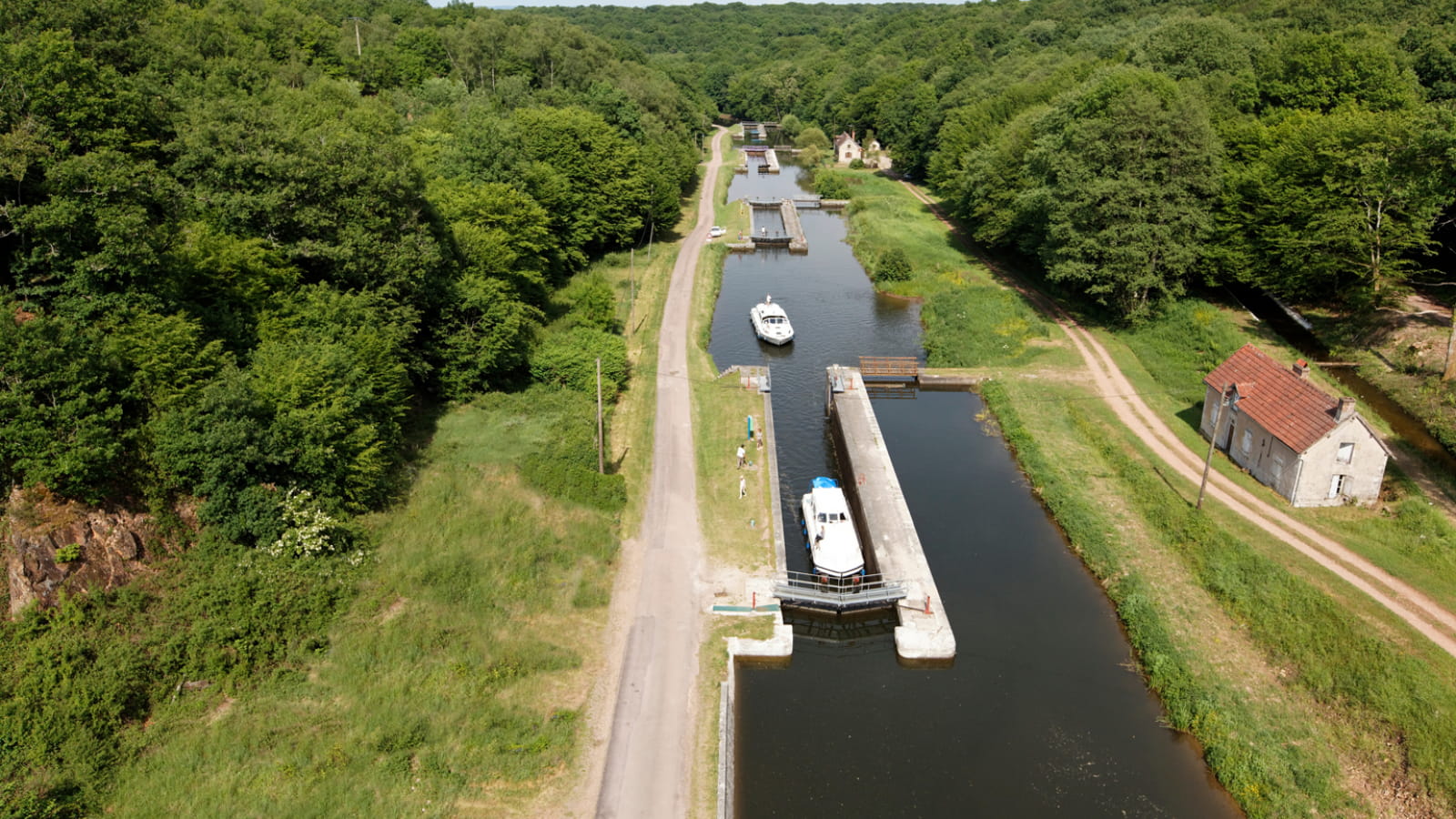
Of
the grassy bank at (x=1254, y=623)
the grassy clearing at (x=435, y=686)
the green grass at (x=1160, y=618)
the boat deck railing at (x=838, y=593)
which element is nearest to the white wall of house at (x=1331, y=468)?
the grassy bank at (x=1254, y=623)

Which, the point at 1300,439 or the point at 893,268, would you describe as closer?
the point at 1300,439

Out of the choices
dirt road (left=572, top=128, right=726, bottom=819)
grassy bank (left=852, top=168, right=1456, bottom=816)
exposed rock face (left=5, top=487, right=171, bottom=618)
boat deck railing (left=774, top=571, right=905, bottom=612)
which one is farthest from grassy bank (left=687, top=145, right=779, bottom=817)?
exposed rock face (left=5, top=487, right=171, bottom=618)

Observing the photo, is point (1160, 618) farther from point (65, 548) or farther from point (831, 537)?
point (65, 548)

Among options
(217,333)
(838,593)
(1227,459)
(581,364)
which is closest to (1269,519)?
(1227,459)

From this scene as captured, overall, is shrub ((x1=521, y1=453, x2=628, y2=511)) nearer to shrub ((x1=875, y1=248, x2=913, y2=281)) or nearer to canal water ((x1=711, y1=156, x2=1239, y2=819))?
canal water ((x1=711, y1=156, x2=1239, y2=819))

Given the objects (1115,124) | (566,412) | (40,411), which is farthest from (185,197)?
(1115,124)

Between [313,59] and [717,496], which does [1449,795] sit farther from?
[313,59]

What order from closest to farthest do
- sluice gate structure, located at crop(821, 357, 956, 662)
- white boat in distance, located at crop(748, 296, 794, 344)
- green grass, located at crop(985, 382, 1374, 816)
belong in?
green grass, located at crop(985, 382, 1374, 816) < sluice gate structure, located at crop(821, 357, 956, 662) < white boat in distance, located at crop(748, 296, 794, 344)
